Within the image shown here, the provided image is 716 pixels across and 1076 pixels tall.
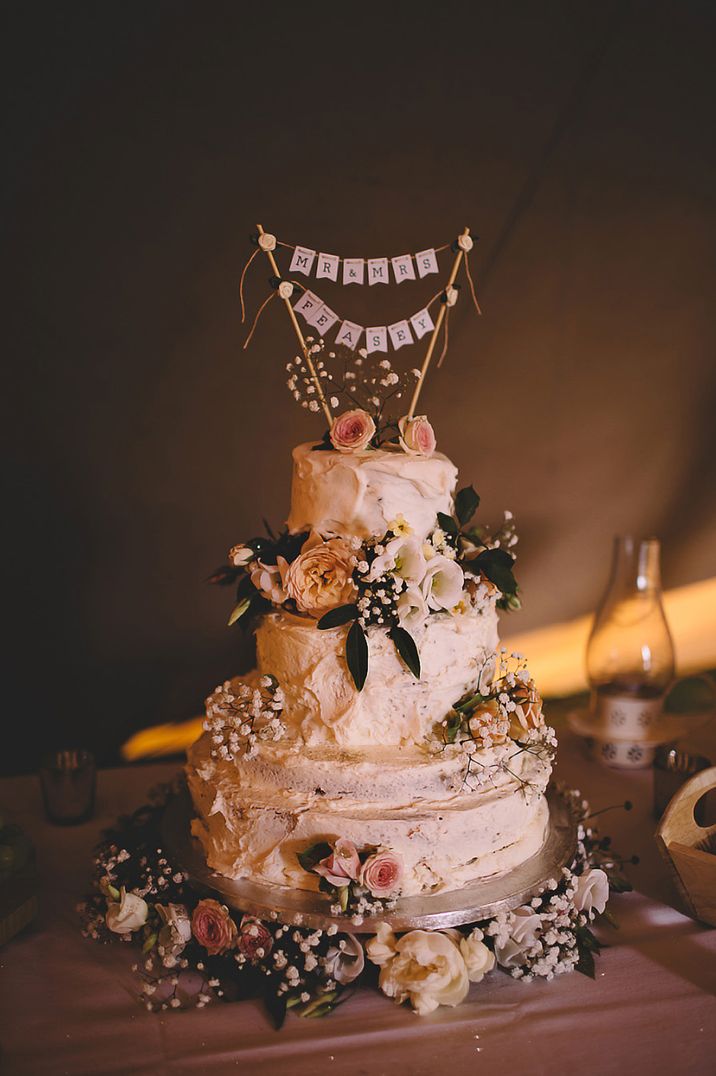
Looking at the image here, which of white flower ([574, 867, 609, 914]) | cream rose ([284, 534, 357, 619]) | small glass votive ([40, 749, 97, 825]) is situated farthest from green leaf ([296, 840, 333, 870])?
small glass votive ([40, 749, 97, 825])

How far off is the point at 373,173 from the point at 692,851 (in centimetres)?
273

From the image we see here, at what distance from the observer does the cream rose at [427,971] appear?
2102 millimetres

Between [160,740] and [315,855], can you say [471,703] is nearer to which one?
[315,855]

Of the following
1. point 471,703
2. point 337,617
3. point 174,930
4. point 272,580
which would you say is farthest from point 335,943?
point 272,580

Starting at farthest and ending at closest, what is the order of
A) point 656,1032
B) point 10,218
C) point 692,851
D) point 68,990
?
point 10,218 < point 692,851 < point 68,990 < point 656,1032

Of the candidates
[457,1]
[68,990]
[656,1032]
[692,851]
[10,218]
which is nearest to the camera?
[656,1032]

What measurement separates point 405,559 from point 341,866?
73cm

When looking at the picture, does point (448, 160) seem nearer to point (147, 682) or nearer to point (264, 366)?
point (264, 366)

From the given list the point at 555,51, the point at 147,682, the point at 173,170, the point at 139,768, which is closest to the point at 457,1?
the point at 555,51

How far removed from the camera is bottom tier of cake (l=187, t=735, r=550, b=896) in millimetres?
2188

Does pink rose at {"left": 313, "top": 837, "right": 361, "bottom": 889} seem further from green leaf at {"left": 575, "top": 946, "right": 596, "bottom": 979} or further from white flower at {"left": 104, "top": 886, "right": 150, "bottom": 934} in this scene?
green leaf at {"left": 575, "top": 946, "right": 596, "bottom": 979}

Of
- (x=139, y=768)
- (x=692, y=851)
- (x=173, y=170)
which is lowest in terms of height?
(x=139, y=768)

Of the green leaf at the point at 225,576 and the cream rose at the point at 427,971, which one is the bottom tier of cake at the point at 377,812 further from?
the green leaf at the point at 225,576

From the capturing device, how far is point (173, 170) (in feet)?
11.5
